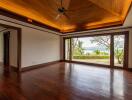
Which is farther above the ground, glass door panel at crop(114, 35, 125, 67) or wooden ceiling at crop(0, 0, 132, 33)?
wooden ceiling at crop(0, 0, 132, 33)

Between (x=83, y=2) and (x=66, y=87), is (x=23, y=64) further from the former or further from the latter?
(x=83, y=2)

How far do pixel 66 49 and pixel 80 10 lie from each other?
405 centimetres

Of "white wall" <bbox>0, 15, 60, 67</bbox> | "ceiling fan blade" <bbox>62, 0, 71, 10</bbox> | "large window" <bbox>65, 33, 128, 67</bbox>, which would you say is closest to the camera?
"ceiling fan blade" <bbox>62, 0, 71, 10</bbox>

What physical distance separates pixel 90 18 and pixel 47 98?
14.2ft

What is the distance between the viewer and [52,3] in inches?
161

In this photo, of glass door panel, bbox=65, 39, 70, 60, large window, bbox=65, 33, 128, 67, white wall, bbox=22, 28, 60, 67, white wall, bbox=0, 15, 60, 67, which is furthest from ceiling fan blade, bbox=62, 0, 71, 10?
glass door panel, bbox=65, 39, 70, 60

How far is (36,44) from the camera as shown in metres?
5.97

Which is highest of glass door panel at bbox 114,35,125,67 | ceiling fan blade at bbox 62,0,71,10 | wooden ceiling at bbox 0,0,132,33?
ceiling fan blade at bbox 62,0,71,10

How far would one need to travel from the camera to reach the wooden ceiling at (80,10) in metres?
3.71

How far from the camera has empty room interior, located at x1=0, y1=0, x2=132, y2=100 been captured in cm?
290

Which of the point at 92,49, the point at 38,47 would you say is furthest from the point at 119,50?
the point at 38,47

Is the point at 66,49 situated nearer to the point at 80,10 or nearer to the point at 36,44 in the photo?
the point at 36,44

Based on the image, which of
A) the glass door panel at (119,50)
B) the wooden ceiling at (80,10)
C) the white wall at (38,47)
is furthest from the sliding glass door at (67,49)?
the glass door panel at (119,50)

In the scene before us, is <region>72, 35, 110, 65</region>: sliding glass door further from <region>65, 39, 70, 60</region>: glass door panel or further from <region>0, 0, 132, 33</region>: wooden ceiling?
<region>0, 0, 132, 33</region>: wooden ceiling
